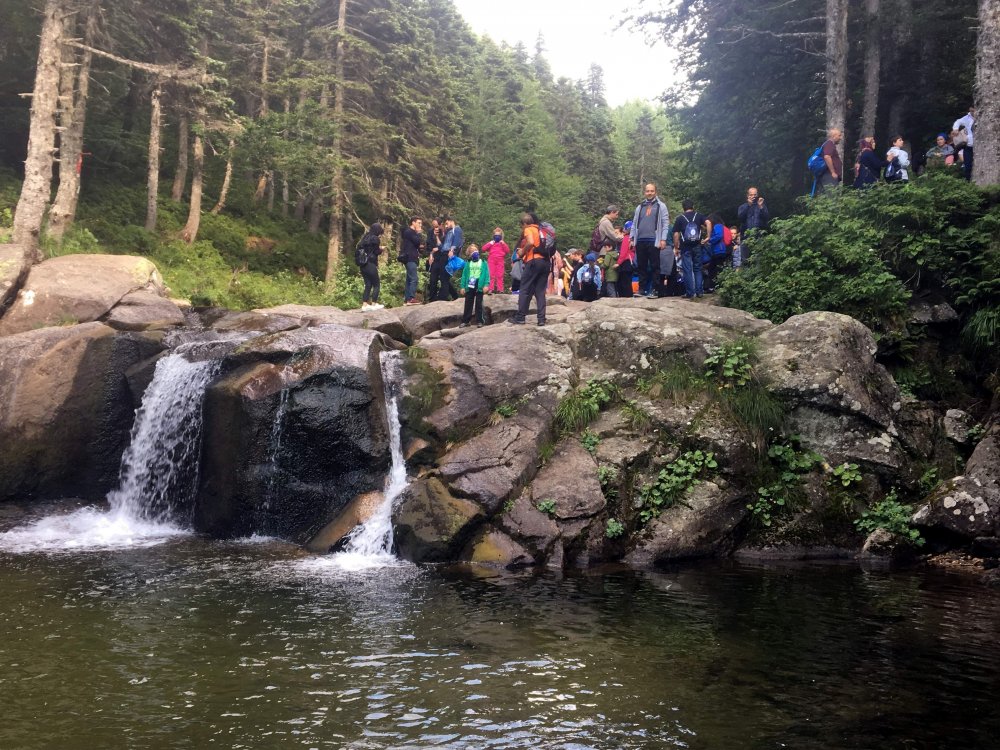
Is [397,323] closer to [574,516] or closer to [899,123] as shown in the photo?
[574,516]

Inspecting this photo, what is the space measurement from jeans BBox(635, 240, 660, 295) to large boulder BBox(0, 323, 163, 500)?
984 cm

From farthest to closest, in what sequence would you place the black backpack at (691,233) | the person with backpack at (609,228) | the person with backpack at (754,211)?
the person with backpack at (754,211), the person with backpack at (609,228), the black backpack at (691,233)

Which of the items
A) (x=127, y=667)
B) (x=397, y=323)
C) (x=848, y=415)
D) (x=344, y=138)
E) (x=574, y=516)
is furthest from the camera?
(x=344, y=138)

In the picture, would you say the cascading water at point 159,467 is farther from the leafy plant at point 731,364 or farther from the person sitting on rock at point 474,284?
the leafy plant at point 731,364

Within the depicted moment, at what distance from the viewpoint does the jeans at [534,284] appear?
13.4m

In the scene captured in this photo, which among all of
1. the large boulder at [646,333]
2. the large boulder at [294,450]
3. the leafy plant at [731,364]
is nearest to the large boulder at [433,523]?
the large boulder at [294,450]

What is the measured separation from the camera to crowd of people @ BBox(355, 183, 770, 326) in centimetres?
1372

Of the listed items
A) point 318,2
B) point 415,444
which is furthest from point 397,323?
point 318,2

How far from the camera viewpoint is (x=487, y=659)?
640cm

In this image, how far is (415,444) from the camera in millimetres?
11672

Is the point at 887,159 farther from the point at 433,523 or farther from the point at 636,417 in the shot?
the point at 433,523

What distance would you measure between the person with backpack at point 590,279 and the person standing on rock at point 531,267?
4836mm

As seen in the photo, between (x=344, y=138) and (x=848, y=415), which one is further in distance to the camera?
(x=344, y=138)

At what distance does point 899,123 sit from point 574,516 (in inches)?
627
